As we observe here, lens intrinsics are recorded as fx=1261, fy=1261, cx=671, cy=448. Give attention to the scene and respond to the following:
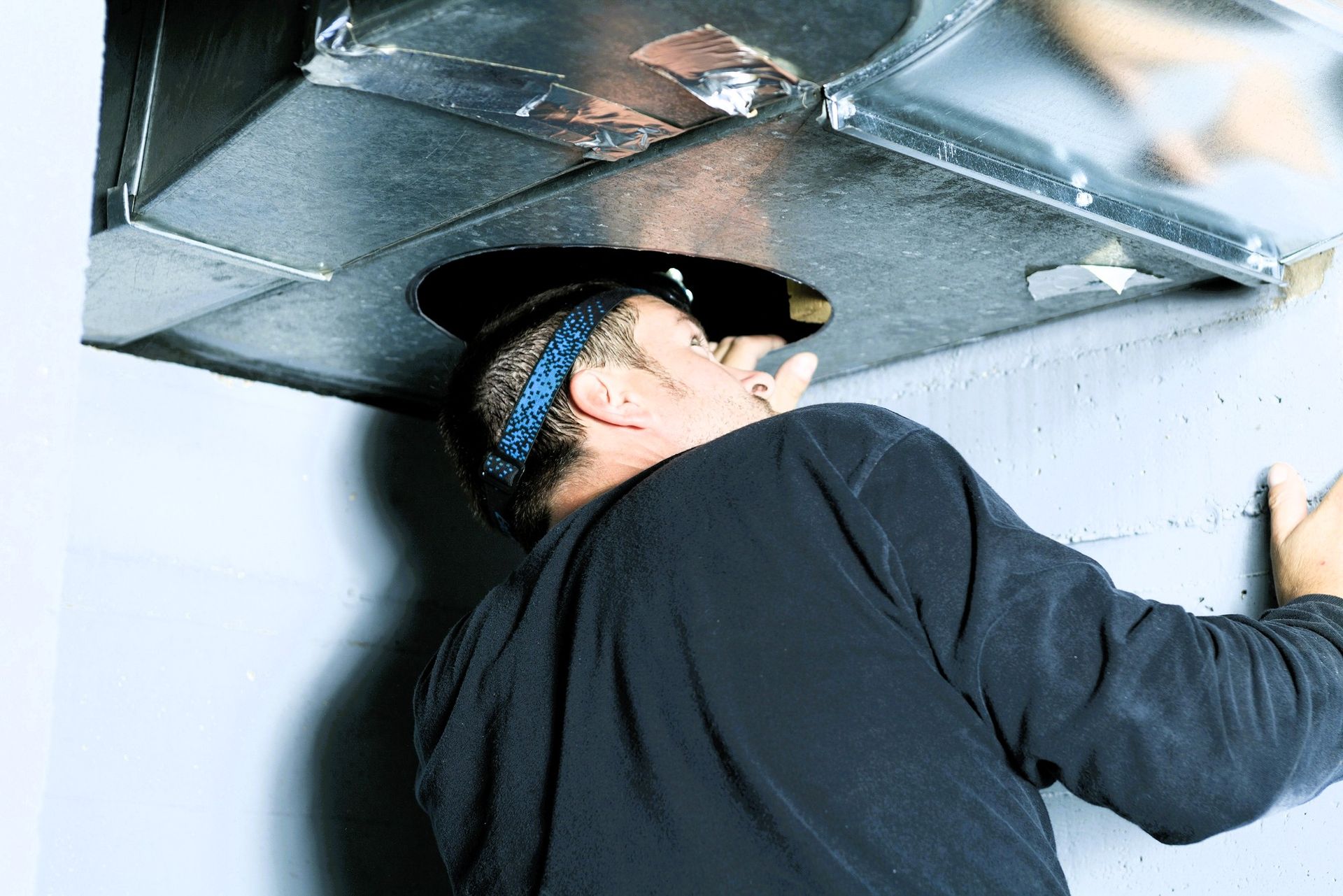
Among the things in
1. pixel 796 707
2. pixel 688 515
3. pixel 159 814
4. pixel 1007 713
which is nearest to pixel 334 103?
pixel 688 515

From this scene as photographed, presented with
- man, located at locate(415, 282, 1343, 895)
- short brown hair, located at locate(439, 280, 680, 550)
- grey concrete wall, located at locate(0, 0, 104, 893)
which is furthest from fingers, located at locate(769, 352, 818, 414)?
grey concrete wall, located at locate(0, 0, 104, 893)

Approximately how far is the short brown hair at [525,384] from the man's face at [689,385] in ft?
0.04

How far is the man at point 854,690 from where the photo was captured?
0.98 metres

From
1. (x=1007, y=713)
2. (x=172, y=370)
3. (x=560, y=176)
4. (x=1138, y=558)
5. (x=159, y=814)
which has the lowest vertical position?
(x=159, y=814)

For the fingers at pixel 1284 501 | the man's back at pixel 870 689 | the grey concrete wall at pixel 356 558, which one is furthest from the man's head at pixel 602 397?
the fingers at pixel 1284 501

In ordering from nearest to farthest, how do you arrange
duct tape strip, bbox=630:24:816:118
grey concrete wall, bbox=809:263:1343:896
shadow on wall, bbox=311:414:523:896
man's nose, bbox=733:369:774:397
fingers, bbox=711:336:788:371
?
duct tape strip, bbox=630:24:816:118 → grey concrete wall, bbox=809:263:1343:896 → man's nose, bbox=733:369:774:397 → fingers, bbox=711:336:788:371 → shadow on wall, bbox=311:414:523:896

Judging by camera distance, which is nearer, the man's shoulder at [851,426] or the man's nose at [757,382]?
the man's shoulder at [851,426]

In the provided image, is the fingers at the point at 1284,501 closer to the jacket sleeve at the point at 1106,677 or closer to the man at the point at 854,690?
the man at the point at 854,690

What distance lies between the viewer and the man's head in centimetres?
141

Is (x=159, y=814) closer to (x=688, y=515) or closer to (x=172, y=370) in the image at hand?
(x=172, y=370)

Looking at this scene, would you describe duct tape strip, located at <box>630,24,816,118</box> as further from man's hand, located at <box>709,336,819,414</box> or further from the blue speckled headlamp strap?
man's hand, located at <box>709,336,819,414</box>

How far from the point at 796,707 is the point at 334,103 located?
63 centimetres

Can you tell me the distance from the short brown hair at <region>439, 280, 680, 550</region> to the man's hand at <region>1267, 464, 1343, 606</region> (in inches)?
26.6

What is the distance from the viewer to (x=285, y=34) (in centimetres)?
103
